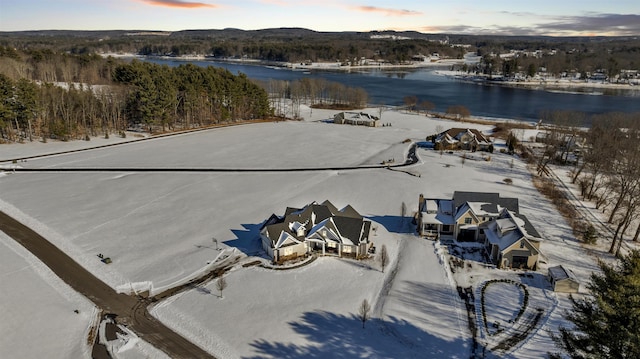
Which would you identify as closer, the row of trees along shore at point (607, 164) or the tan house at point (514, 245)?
the tan house at point (514, 245)

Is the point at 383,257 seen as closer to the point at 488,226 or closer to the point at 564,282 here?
the point at 488,226

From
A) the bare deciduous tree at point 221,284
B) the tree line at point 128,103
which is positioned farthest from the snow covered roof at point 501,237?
the tree line at point 128,103

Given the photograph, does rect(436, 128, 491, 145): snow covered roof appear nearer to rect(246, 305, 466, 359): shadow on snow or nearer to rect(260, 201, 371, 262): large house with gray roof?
rect(260, 201, 371, 262): large house with gray roof

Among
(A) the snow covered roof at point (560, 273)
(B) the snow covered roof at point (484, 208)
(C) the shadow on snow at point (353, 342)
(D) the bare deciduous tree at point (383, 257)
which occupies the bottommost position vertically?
(C) the shadow on snow at point (353, 342)

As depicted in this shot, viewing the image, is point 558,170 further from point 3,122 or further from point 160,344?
point 3,122

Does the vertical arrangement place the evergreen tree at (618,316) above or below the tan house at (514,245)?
above

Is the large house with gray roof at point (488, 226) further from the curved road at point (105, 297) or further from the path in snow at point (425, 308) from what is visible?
the curved road at point (105, 297)
